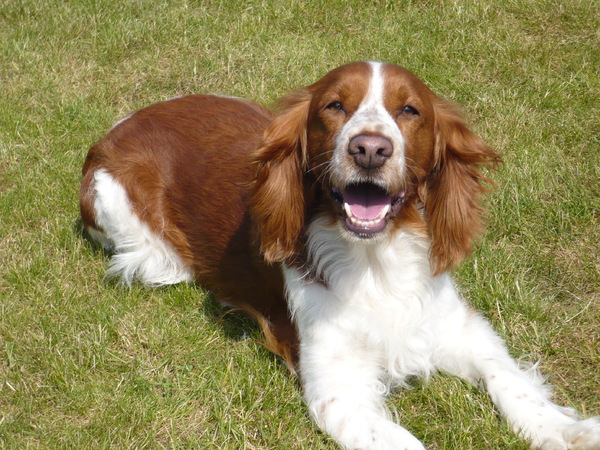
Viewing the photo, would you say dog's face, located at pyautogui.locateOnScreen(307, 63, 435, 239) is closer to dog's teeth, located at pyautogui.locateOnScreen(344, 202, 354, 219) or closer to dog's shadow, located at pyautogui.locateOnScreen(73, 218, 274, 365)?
dog's teeth, located at pyautogui.locateOnScreen(344, 202, 354, 219)

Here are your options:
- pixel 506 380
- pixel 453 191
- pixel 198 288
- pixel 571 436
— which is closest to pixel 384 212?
pixel 453 191

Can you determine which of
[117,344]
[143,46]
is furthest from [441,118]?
[143,46]

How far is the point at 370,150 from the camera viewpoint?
2873mm

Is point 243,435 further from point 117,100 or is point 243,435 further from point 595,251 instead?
point 117,100

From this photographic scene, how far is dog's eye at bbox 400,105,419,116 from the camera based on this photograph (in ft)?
10.2

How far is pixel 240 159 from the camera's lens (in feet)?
13.4

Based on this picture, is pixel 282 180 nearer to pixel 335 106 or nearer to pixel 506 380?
pixel 335 106

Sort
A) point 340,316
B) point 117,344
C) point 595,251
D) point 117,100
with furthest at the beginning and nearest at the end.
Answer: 1. point 117,100
2. point 595,251
3. point 117,344
4. point 340,316

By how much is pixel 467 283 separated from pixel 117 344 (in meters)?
1.88

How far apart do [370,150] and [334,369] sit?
1.05 metres

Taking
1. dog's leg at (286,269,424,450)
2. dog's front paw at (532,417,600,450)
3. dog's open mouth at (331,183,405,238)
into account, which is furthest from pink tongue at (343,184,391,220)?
dog's front paw at (532,417,600,450)

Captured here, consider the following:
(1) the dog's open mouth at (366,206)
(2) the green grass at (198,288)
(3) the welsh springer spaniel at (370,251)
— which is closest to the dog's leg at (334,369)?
(3) the welsh springer spaniel at (370,251)

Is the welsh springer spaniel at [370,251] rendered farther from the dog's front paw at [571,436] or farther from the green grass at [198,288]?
the green grass at [198,288]

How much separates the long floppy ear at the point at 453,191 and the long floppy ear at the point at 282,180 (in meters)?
0.57
